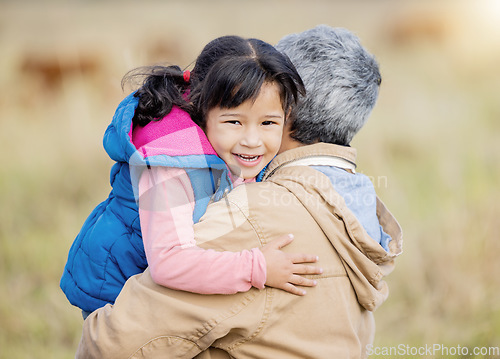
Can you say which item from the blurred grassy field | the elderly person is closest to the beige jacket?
the elderly person

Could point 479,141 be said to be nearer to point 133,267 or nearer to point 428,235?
point 428,235

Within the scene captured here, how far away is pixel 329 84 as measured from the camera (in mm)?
1950

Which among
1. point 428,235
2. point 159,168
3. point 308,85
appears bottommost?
point 428,235

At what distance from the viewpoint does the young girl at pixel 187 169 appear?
1636mm

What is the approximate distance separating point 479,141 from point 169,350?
16.0 ft

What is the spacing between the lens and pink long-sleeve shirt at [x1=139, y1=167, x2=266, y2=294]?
161 cm

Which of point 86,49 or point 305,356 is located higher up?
point 86,49

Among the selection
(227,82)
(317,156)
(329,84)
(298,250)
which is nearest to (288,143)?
(317,156)

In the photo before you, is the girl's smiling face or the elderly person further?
the girl's smiling face

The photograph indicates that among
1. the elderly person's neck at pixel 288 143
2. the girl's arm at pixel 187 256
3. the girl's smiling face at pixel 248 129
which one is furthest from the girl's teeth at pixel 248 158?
the girl's arm at pixel 187 256

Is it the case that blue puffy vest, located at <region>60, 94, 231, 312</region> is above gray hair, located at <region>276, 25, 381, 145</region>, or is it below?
below

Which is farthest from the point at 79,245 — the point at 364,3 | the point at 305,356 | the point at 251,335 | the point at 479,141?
the point at 364,3

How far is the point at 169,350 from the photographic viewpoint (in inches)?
65.7

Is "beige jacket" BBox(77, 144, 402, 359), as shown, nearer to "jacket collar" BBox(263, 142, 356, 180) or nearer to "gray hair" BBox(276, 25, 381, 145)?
"jacket collar" BBox(263, 142, 356, 180)
